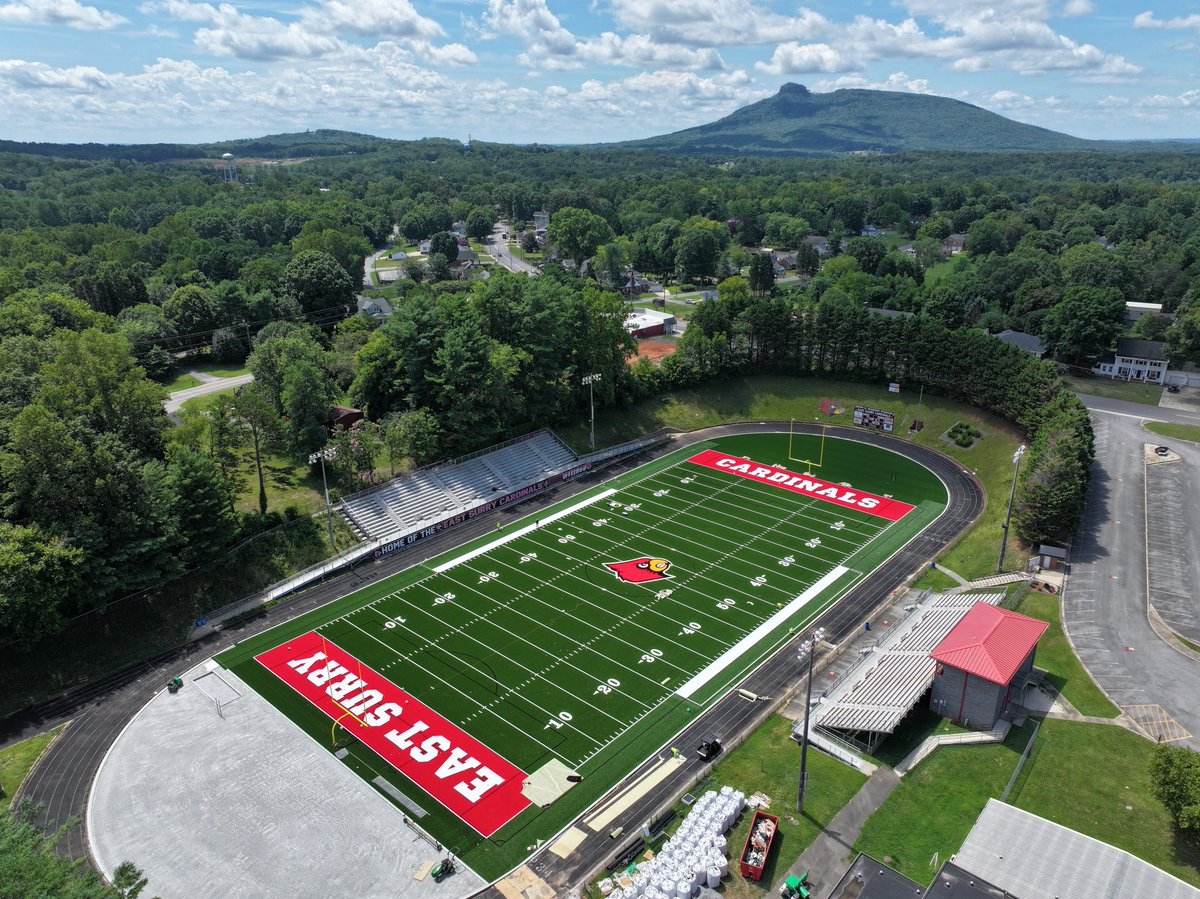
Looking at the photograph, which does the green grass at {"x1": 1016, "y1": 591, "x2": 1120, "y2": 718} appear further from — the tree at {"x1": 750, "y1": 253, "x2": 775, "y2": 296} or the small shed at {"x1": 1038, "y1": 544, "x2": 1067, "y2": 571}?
the tree at {"x1": 750, "y1": 253, "x2": 775, "y2": 296}

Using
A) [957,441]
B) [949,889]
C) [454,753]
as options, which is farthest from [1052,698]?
[957,441]

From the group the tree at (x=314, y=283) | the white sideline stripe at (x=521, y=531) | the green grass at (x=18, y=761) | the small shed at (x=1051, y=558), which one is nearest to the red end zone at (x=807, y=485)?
the small shed at (x=1051, y=558)

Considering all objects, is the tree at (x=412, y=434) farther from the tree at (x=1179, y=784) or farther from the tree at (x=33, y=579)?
the tree at (x=1179, y=784)

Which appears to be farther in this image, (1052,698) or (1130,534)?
A: (1130,534)

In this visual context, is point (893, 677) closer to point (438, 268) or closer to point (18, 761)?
point (18, 761)

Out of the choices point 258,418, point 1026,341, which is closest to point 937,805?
point 258,418

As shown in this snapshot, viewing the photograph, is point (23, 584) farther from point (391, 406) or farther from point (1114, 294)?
point (1114, 294)
